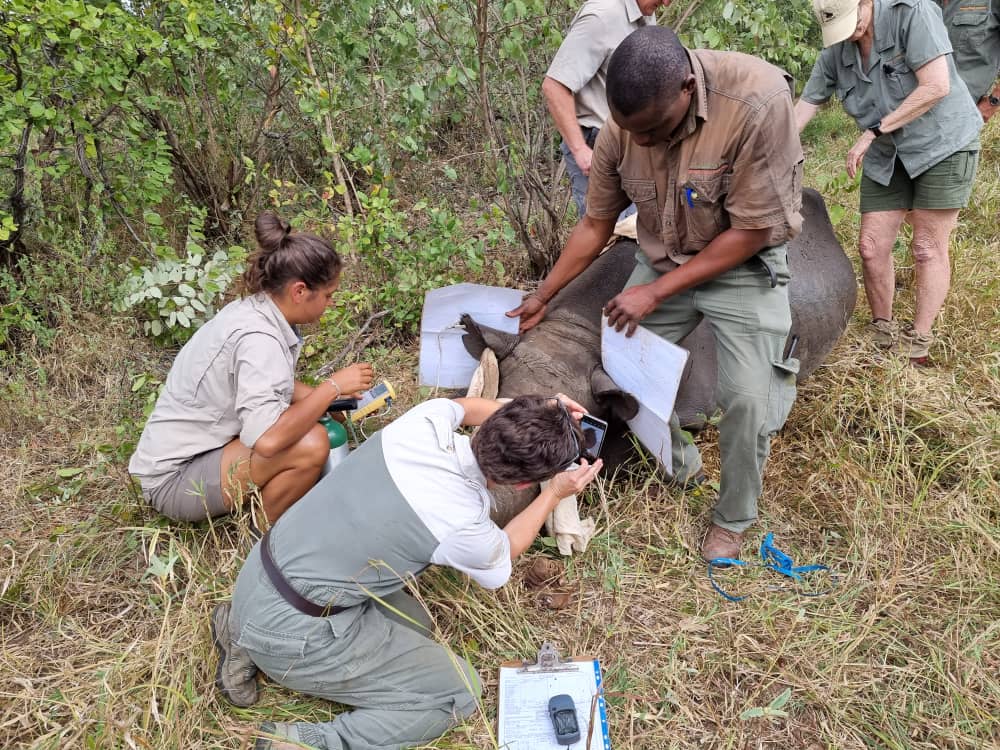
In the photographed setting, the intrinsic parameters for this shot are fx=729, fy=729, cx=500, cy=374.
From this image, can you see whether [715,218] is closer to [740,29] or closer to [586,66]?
[586,66]

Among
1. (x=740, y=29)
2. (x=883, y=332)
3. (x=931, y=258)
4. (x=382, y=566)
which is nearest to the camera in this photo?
(x=382, y=566)

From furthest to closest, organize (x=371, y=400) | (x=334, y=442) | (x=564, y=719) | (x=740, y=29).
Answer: (x=740, y=29) < (x=371, y=400) < (x=334, y=442) < (x=564, y=719)

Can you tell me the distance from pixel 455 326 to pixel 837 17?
2.52 m

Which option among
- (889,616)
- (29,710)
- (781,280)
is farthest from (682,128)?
(29,710)

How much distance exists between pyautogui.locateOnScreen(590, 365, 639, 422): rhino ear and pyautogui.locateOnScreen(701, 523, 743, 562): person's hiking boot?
0.66 m

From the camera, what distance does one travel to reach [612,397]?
336 cm

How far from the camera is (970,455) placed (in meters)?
3.55

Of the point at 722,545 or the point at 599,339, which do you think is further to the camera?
the point at 599,339

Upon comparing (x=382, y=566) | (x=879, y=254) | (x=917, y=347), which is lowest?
(x=917, y=347)

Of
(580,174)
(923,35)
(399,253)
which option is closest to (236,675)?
(399,253)

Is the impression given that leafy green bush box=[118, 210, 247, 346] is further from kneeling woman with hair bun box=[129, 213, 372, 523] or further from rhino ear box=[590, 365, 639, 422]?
rhino ear box=[590, 365, 639, 422]

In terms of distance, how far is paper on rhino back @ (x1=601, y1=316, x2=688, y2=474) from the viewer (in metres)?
3.06

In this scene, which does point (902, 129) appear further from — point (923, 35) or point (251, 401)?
point (251, 401)

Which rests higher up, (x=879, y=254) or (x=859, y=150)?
(x=859, y=150)
